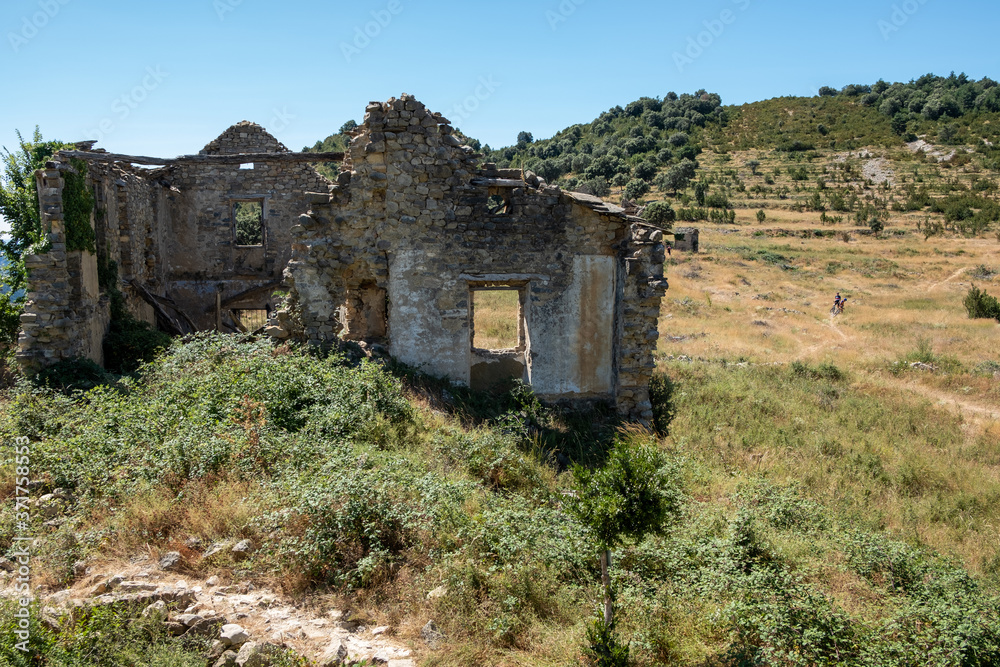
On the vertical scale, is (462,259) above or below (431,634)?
above

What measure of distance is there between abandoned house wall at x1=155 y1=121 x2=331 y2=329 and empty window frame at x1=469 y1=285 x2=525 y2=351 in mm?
5730

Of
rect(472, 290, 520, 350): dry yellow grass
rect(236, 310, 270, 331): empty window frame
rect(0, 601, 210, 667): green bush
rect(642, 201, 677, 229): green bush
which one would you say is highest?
rect(642, 201, 677, 229): green bush

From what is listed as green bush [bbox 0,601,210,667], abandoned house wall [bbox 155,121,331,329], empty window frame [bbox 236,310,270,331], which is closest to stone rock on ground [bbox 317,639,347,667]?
green bush [bbox 0,601,210,667]

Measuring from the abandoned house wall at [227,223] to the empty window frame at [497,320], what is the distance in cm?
573

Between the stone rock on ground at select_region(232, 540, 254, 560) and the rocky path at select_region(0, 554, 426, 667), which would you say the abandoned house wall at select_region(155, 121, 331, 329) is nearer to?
the stone rock on ground at select_region(232, 540, 254, 560)

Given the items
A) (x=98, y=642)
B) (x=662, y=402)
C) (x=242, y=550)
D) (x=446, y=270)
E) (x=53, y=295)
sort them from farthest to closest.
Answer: (x=662, y=402) → (x=446, y=270) → (x=53, y=295) → (x=242, y=550) → (x=98, y=642)

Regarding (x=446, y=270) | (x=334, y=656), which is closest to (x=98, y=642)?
(x=334, y=656)

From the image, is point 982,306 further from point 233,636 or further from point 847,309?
point 233,636

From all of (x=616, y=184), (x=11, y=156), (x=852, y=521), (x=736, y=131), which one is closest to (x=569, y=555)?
(x=852, y=521)

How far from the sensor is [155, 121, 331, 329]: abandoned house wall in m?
16.6

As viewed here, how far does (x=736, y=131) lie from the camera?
6475cm

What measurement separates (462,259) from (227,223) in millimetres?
9745

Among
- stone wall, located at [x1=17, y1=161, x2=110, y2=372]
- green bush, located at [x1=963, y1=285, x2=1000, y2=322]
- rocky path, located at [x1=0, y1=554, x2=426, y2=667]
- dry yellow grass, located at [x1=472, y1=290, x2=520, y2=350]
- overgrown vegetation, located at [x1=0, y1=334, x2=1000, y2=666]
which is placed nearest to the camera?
rocky path, located at [x1=0, y1=554, x2=426, y2=667]

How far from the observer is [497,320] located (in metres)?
17.0
